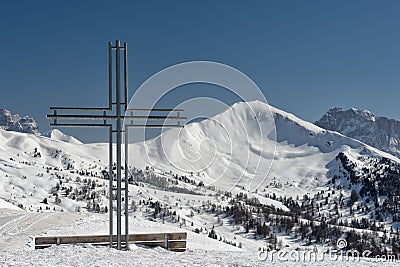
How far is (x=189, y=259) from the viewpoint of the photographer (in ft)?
82.2

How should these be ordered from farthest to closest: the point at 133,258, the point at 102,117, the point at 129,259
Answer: the point at 102,117 → the point at 133,258 → the point at 129,259

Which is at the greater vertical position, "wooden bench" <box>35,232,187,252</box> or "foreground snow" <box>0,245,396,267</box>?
"wooden bench" <box>35,232,187,252</box>

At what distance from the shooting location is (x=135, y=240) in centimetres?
2950

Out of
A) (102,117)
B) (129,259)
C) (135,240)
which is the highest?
(102,117)

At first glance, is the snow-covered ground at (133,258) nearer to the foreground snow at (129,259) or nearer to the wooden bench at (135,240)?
the foreground snow at (129,259)

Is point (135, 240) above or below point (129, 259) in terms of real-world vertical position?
above

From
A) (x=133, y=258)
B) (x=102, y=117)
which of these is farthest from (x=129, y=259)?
(x=102, y=117)

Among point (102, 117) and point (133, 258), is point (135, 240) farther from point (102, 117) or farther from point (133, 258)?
point (102, 117)

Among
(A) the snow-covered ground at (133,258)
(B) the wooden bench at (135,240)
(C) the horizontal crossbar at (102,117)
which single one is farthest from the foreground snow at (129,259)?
(C) the horizontal crossbar at (102,117)

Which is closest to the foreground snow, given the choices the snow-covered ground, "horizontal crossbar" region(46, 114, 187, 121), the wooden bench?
the snow-covered ground

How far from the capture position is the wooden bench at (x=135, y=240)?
28594 millimetres

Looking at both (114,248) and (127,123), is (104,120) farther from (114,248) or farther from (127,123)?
(114,248)

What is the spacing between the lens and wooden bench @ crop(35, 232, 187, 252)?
2859cm

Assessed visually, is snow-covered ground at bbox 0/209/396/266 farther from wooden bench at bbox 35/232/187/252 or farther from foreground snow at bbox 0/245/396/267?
wooden bench at bbox 35/232/187/252
